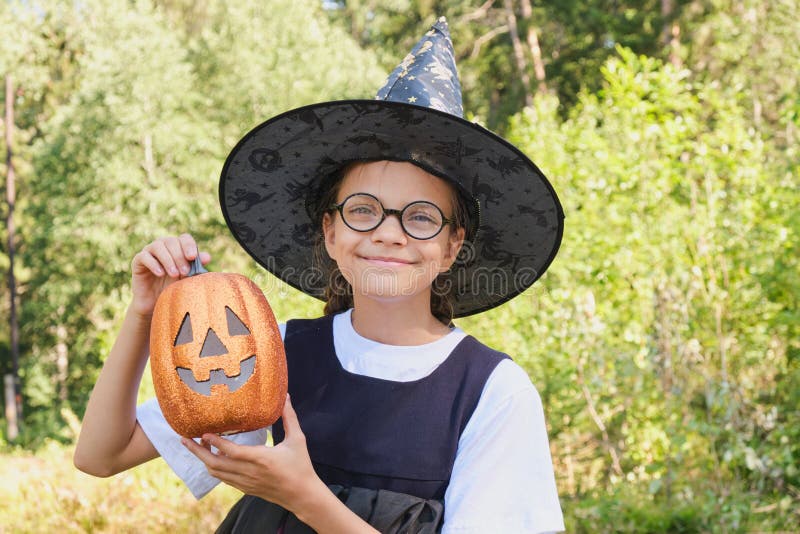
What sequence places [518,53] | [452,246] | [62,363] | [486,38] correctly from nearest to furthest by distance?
[452,246] < [518,53] < [486,38] < [62,363]

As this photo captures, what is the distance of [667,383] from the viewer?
532 centimetres

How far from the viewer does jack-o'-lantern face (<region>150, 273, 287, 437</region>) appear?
1711mm

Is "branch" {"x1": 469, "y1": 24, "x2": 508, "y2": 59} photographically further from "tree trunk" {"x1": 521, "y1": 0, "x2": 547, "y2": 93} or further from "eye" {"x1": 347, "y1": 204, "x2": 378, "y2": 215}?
"eye" {"x1": 347, "y1": 204, "x2": 378, "y2": 215}

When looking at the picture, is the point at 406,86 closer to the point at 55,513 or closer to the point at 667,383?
the point at 667,383

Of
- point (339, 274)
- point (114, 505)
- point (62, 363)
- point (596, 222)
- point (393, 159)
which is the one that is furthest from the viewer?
point (62, 363)

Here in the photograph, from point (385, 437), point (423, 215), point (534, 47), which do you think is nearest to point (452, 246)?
point (423, 215)

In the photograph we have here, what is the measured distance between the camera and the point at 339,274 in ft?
7.88

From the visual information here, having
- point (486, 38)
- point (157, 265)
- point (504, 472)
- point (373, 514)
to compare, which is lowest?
point (373, 514)

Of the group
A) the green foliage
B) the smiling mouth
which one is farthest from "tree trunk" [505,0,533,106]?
the smiling mouth

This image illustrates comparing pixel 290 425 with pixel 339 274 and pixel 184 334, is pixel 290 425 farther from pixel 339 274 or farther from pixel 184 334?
pixel 339 274

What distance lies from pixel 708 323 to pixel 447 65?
157 inches

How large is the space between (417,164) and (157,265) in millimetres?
650

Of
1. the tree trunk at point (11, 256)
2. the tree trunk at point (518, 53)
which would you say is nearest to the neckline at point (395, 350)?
the tree trunk at point (518, 53)

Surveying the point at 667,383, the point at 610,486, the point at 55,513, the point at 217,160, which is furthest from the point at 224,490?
the point at 217,160
